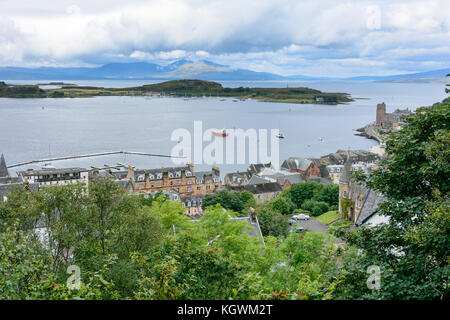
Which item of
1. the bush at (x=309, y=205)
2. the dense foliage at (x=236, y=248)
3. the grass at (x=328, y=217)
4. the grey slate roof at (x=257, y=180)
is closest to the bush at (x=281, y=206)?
the bush at (x=309, y=205)

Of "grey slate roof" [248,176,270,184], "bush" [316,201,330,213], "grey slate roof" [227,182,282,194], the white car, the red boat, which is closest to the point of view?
the white car

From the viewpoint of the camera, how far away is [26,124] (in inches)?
5891

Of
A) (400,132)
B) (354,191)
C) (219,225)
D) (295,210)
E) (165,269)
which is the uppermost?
(400,132)

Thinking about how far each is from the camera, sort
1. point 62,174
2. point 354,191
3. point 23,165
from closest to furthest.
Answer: point 354,191 → point 62,174 → point 23,165

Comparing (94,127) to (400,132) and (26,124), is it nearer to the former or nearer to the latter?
(26,124)

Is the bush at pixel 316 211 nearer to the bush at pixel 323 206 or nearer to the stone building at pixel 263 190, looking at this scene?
the bush at pixel 323 206

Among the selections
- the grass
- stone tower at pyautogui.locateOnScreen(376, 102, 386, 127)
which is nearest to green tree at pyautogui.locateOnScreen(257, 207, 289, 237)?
the grass

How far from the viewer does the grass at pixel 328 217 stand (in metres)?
44.9

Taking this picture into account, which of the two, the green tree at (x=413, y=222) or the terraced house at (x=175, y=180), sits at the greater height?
the green tree at (x=413, y=222)

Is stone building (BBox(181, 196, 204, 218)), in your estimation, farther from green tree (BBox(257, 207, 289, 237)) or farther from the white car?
green tree (BBox(257, 207, 289, 237))

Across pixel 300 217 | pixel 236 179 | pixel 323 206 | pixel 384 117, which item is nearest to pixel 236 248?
pixel 300 217

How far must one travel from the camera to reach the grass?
4491cm
